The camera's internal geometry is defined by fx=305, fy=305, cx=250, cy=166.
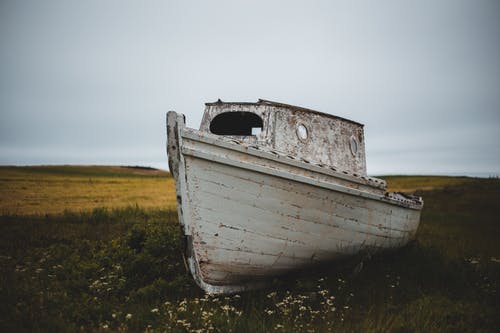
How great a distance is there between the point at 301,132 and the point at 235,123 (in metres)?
2.38

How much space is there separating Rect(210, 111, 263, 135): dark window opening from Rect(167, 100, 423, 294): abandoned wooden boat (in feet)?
3.48

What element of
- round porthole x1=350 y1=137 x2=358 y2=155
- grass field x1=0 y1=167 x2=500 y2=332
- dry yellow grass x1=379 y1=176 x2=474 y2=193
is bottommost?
grass field x1=0 y1=167 x2=500 y2=332

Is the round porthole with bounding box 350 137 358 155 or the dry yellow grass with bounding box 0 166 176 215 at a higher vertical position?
the round porthole with bounding box 350 137 358 155

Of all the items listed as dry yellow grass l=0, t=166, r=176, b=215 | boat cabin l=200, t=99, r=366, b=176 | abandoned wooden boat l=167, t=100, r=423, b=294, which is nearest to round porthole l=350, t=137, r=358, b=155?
boat cabin l=200, t=99, r=366, b=176

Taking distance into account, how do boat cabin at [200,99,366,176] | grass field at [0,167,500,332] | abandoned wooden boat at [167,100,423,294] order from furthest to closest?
boat cabin at [200,99,366,176] → abandoned wooden boat at [167,100,423,294] → grass field at [0,167,500,332]

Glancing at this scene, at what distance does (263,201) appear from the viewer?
14.4 feet

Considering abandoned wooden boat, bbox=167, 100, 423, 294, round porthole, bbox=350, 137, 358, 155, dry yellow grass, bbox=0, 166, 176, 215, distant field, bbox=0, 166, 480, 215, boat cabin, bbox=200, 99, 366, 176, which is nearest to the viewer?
abandoned wooden boat, bbox=167, 100, 423, 294

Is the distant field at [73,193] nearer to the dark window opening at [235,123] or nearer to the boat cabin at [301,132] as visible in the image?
the dark window opening at [235,123]

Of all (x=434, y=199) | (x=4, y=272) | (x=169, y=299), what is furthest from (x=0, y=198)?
(x=434, y=199)

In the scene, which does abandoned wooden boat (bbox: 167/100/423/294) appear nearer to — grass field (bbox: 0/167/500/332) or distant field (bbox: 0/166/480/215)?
grass field (bbox: 0/167/500/332)

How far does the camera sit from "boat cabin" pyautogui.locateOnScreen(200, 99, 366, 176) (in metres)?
5.34

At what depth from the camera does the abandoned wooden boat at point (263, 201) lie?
4.14 metres

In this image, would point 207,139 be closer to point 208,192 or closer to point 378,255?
point 208,192

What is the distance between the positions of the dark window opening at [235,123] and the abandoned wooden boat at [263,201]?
3.48ft
